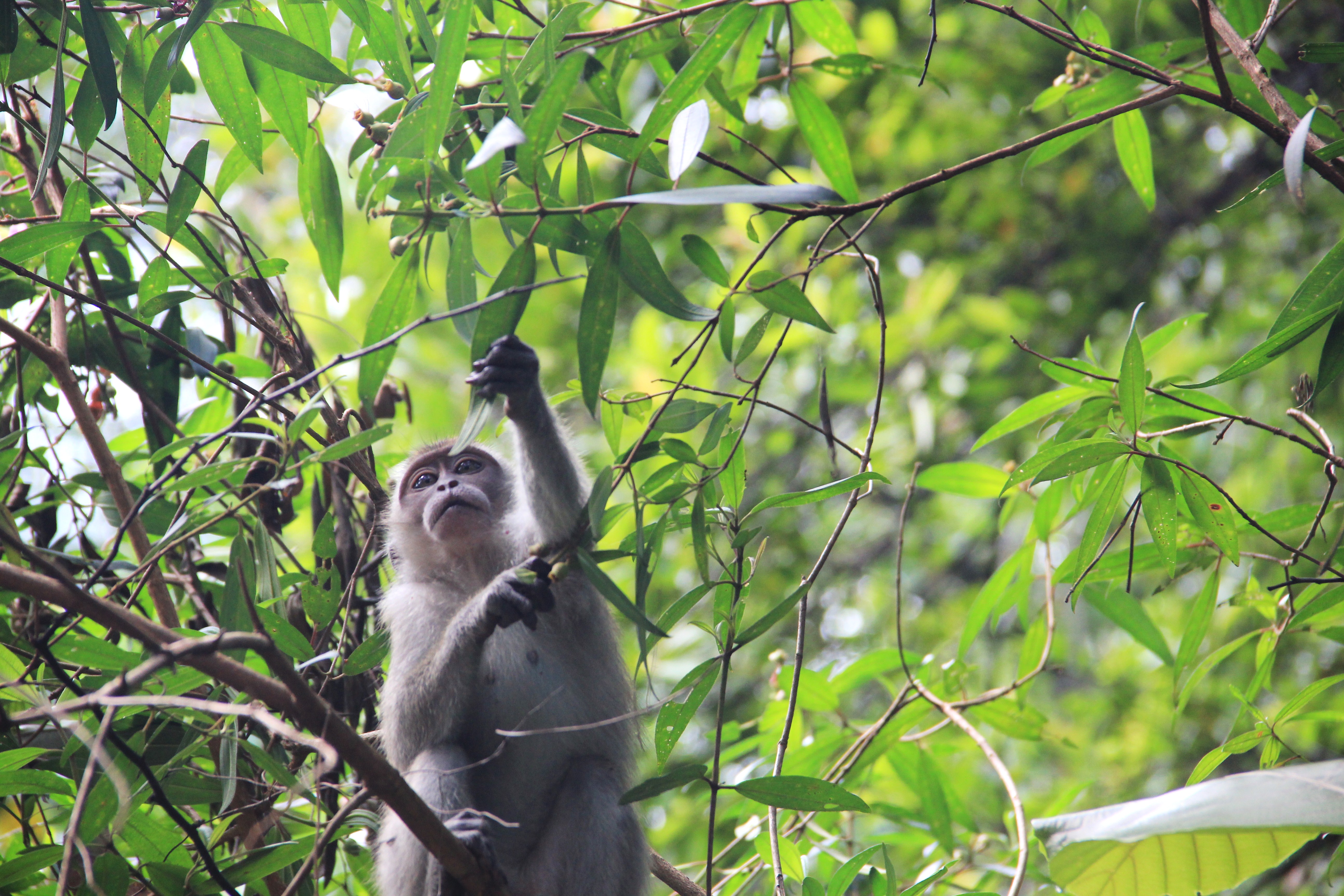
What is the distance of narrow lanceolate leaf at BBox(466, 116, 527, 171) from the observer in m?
1.87

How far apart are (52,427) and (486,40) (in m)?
2.42

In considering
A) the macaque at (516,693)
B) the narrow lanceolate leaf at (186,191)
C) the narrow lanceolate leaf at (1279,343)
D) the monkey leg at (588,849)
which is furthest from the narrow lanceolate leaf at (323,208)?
the narrow lanceolate leaf at (1279,343)

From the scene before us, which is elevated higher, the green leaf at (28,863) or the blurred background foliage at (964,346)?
the blurred background foliage at (964,346)

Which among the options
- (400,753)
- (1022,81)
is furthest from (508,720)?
(1022,81)

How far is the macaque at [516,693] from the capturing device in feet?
10.7

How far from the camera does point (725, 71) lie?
4309 millimetres

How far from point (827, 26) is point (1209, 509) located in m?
2.16

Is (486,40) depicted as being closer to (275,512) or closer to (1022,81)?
(275,512)

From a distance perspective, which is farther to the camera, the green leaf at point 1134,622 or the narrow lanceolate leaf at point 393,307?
the green leaf at point 1134,622

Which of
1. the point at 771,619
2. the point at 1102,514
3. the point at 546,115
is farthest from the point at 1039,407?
the point at 546,115

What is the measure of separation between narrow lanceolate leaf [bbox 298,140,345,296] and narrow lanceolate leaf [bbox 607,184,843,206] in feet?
4.51

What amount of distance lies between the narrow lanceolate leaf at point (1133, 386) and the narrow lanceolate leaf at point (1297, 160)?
703 millimetres

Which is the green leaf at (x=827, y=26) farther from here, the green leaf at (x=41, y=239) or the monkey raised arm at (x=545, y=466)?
the green leaf at (x=41, y=239)

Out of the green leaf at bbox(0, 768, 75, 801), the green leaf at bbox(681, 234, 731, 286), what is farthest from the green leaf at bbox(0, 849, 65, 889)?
the green leaf at bbox(681, 234, 731, 286)
